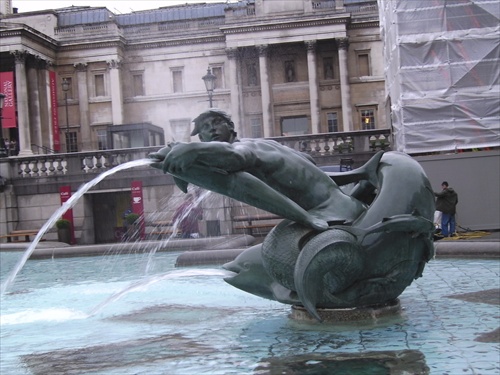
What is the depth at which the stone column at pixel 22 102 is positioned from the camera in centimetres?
5834

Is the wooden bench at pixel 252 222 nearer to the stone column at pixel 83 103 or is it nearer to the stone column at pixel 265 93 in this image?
the stone column at pixel 265 93

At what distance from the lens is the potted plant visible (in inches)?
975

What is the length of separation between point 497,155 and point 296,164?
1562cm

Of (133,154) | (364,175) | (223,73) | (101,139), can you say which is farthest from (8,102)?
(364,175)

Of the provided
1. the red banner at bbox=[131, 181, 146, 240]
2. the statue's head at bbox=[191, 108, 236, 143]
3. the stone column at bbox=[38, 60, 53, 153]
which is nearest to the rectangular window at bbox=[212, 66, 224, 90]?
the stone column at bbox=[38, 60, 53, 153]

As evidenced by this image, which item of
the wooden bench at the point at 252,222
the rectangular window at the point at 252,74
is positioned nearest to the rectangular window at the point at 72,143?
the rectangular window at the point at 252,74

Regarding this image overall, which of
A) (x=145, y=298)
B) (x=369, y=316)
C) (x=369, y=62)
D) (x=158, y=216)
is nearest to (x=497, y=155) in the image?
(x=158, y=216)

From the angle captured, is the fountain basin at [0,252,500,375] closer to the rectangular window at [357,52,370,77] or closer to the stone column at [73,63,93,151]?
the rectangular window at [357,52,370,77]

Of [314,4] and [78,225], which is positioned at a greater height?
[314,4]

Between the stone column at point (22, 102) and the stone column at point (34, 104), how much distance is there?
823mm

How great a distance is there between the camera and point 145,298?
869 centimetres

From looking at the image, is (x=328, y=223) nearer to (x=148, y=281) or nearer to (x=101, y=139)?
(x=148, y=281)

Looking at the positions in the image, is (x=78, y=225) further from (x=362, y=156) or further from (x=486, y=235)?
(x=486, y=235)

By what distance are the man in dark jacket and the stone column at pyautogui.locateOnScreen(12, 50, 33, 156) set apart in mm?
46587
